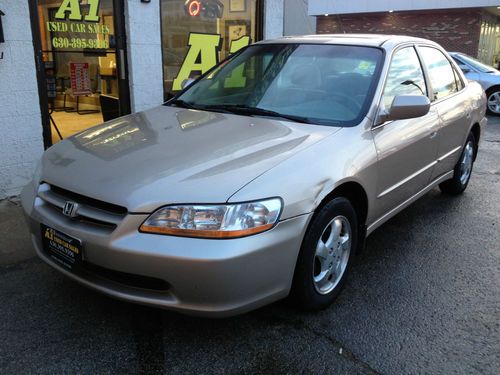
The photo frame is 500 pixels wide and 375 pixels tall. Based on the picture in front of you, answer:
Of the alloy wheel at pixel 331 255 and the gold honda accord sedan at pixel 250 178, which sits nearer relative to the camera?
the gold honda accord sedan at pixel 250 178

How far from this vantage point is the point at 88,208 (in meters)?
2.57

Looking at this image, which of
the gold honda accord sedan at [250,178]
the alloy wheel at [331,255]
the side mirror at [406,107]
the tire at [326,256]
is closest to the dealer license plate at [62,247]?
the gold honda accord sedan at [250,178]

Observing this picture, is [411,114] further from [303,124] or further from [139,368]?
[139,368]

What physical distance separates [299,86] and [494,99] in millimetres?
10133

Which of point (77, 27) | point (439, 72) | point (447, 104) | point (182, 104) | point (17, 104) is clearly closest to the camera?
point (182, 104)

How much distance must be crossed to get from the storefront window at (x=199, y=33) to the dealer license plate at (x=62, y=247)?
4.00 meters

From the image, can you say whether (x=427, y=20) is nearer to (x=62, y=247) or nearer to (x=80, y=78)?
(x=80, y=78)

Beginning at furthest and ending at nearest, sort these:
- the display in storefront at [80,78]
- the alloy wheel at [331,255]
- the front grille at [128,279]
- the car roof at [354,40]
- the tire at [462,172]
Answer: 1. the display in storefront at [80,78]
2. the tire at [462,172]
3. the car roof at [354,40]
4. the alloy wheel at [331,255]
5. the front grille at [128,279]

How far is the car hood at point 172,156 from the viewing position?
2445 mm

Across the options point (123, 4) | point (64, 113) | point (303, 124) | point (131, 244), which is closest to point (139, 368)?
point (131, 244)

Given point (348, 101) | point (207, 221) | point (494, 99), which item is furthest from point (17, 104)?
point (494, 99)

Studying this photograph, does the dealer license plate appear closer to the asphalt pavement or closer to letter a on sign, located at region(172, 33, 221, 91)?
the asphalt pavement

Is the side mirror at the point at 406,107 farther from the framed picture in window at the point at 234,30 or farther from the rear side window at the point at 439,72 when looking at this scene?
the framed picture in window at the point at 234,30

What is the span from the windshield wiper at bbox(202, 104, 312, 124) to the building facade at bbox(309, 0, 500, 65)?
19899mm
